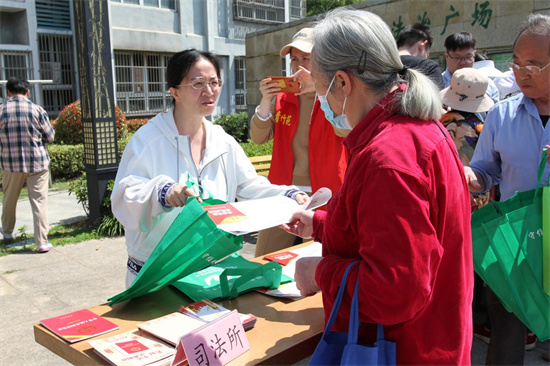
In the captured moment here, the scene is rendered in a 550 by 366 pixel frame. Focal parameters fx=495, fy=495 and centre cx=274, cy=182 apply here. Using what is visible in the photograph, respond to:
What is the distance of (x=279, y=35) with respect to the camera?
43.4ft

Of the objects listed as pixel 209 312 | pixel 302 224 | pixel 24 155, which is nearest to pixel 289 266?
pixel 302 224

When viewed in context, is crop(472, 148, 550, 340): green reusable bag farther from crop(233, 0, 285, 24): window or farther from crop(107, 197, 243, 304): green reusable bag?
crop(233, 0, 285, 24): window

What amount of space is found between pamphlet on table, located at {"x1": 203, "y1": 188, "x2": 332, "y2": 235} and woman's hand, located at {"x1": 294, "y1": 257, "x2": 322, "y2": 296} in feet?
1.02

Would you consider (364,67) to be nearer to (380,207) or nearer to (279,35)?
(380,207)

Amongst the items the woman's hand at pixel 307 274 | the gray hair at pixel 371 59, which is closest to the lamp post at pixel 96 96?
the woman's hand at pixel 307 274

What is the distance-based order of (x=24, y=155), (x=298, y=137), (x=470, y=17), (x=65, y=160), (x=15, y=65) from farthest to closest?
1. (x=15, y=65)
2. (x=65, y=160)
3. (x=470, y=17)
4. (x=24, y=155)
5. (x=298, y=137)

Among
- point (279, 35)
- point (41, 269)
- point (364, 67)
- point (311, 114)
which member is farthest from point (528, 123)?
point (279, 35)

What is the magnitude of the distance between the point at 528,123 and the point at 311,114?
4.05 feet

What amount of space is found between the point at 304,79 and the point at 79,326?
186 centimetres

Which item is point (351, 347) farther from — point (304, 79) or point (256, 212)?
point (304, 79)

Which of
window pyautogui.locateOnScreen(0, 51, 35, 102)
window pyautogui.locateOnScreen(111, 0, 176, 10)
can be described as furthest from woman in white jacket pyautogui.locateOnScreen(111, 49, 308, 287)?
window pyautogui.locateOnScreen(111, 0, 176, 10)

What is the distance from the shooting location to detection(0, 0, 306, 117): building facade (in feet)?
48.1

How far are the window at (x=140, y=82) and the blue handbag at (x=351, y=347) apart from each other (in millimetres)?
15902

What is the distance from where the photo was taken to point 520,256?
2.06 m
